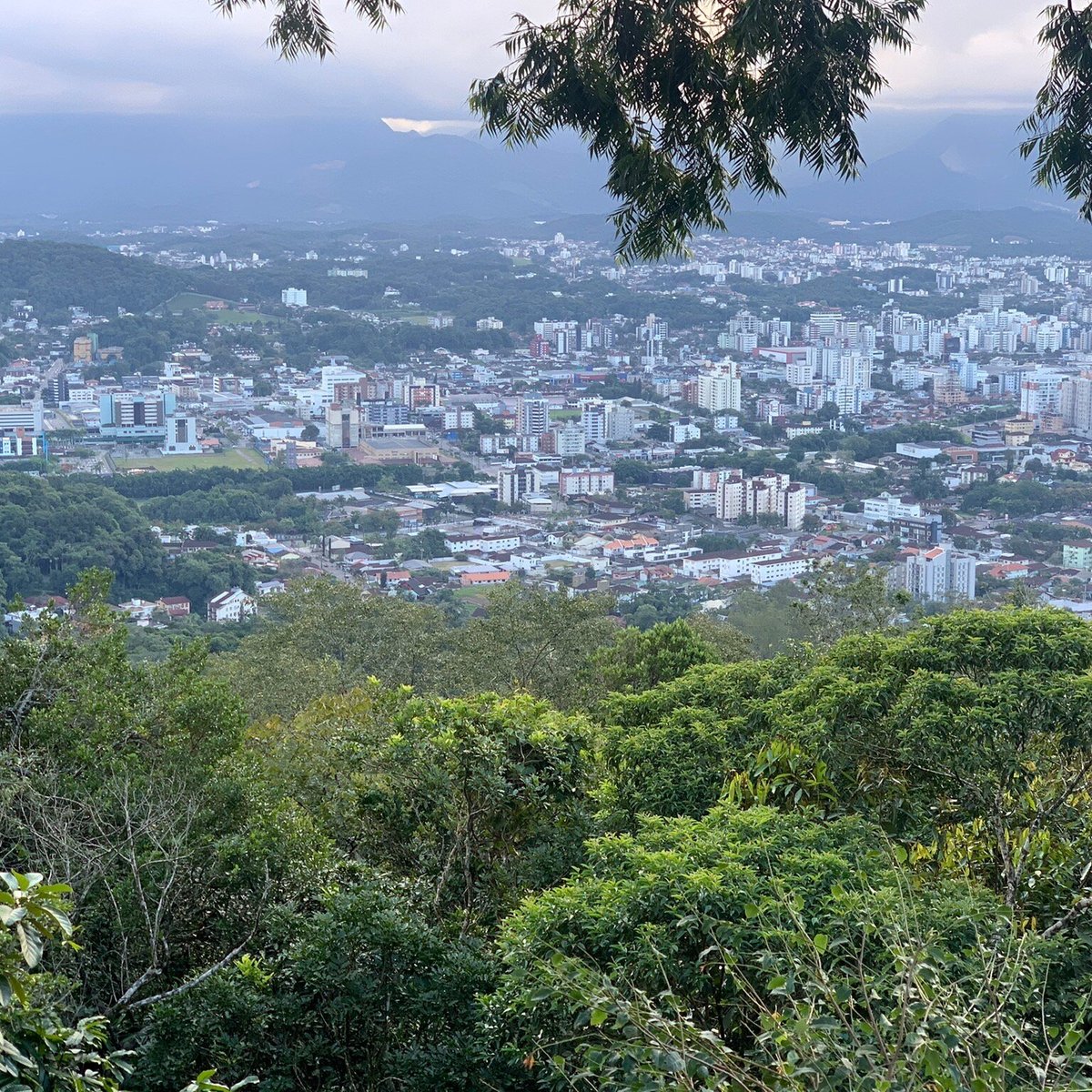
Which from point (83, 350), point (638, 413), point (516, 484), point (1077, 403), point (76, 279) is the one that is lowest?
point (516, 484)

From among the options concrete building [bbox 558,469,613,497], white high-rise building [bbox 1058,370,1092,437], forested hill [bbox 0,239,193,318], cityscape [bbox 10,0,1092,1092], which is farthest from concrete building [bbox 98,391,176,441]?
white high-rise building [bbox 1058,370,1092,437]

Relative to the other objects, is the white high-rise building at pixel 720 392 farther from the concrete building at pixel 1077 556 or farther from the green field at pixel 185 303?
the concrete building at pixel 1077 556

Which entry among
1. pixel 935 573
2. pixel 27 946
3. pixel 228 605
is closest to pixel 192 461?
pixel 228 605

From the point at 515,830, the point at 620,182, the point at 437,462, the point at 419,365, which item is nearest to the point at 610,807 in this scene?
the point at 515,830

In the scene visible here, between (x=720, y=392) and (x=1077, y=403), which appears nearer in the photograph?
(x=1077, y=403)

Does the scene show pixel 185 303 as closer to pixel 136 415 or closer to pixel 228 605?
pixel 136 415

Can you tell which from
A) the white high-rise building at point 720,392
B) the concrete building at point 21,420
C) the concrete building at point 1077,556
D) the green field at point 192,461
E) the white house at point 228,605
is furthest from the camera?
the white high-rise building at point 720,392

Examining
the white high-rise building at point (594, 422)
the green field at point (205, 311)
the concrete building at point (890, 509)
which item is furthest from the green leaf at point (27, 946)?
the green field at point (205, 311)
